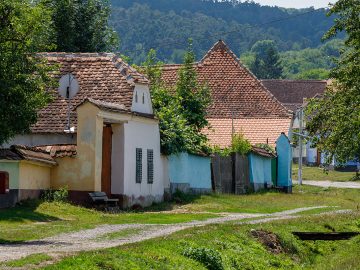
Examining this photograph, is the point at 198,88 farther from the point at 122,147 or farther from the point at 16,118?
the point at 16,118

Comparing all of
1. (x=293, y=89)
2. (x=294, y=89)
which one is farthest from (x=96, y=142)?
(x=293, y=89)

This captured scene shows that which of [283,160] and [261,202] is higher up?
[283,160]

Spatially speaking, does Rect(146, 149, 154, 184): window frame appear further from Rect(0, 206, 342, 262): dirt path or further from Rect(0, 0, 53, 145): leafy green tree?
Rect(0, 0, 53, 145): leafy green tree

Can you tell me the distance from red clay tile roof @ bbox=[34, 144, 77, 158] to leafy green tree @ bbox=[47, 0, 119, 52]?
14755mm

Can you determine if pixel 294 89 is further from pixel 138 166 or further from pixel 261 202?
pixel 138 166

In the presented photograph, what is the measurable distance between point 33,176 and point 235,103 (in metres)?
28.6

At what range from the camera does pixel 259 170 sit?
50938mm

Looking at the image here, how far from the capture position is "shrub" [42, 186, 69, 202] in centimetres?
3170

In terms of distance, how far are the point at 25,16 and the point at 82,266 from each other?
1033 centimetres

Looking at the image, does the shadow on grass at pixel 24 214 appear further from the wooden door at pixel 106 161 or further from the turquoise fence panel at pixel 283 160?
the turquoise fence panel at pixel 283 160

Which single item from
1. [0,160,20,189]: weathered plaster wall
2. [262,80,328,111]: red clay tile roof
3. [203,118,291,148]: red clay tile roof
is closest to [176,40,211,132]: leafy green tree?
[203,118,291,148]: red clay tile roof

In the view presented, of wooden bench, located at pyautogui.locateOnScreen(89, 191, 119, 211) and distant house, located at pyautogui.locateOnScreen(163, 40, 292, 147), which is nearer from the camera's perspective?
wooden bench, located at pyautogui.locateOnScreen(89, 191, 119, 211)

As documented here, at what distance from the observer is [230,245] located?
888 inches

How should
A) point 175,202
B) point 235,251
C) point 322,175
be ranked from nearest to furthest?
point 235,251, point 175,202, point 322,175
